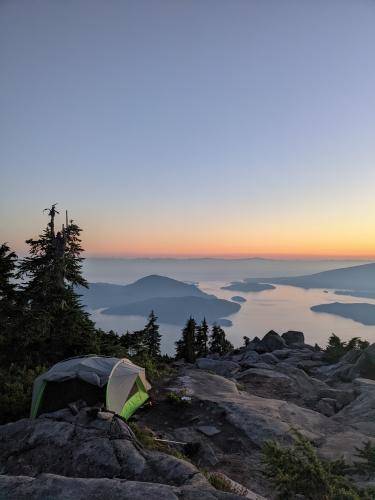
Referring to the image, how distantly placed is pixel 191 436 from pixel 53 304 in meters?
13.4

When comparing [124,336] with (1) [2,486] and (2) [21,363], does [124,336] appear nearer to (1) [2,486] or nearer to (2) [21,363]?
(2) [21,363]

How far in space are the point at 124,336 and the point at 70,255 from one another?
924 cm

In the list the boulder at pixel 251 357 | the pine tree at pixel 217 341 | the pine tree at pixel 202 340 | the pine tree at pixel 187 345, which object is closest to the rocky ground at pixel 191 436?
the boulder at pixel 251 357

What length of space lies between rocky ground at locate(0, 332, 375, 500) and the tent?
5.08ft

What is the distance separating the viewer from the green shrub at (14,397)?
13.5 meters

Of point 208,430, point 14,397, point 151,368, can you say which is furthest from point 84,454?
point 151,368

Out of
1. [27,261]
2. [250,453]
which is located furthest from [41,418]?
[27,261]

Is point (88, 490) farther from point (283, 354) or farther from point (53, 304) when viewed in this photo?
point (283, 354)

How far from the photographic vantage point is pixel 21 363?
20.9 metres

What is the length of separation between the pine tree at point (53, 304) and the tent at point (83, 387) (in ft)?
25.9

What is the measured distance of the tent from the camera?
516 inches

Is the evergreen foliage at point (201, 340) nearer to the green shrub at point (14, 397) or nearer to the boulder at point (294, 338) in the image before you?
the boulder at point (294, 338)

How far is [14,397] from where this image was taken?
45.9 feet

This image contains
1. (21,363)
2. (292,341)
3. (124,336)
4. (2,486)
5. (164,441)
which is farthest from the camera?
(292,341)
